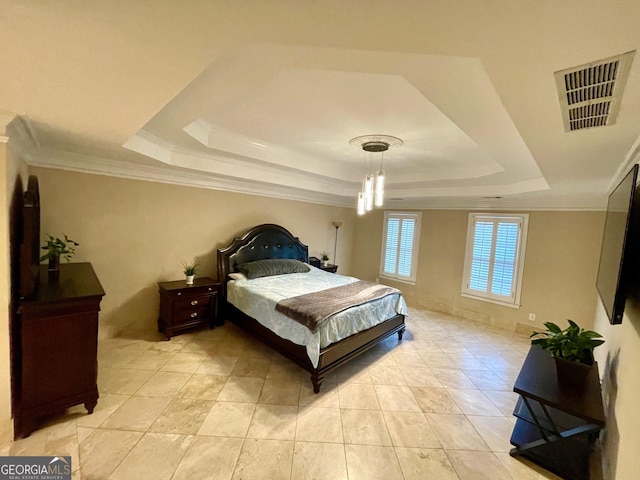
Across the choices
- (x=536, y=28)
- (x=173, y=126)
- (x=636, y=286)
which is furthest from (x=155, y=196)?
(x=636, y=286)

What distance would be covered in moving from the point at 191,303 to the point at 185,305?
72 mm

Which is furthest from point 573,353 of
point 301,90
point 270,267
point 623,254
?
point 270,267

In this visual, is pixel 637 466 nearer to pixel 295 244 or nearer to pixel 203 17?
pixel 203 17

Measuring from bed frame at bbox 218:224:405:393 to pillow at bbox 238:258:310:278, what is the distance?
193mm

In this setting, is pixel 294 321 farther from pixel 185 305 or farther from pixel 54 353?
pixel 54 353

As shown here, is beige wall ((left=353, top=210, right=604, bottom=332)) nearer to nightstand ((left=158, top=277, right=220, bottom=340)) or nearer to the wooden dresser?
nightstand ((left=158, top=277, right=220, bottom=340))

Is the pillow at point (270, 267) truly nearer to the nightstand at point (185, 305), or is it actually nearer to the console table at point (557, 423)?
the nightstand at point (185, 305)

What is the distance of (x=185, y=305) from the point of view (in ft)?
11.1

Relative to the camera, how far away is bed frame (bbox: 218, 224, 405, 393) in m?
2.60

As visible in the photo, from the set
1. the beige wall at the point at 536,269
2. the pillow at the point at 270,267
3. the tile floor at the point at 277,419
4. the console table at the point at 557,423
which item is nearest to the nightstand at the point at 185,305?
the tile floor at the point at 277,419

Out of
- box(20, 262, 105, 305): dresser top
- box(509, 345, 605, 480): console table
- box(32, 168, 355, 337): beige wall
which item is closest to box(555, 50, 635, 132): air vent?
box(509, 345, 605, 480): console table

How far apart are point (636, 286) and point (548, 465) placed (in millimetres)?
1327

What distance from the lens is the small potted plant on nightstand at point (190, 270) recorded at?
348cm

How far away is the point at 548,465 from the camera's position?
183cm
